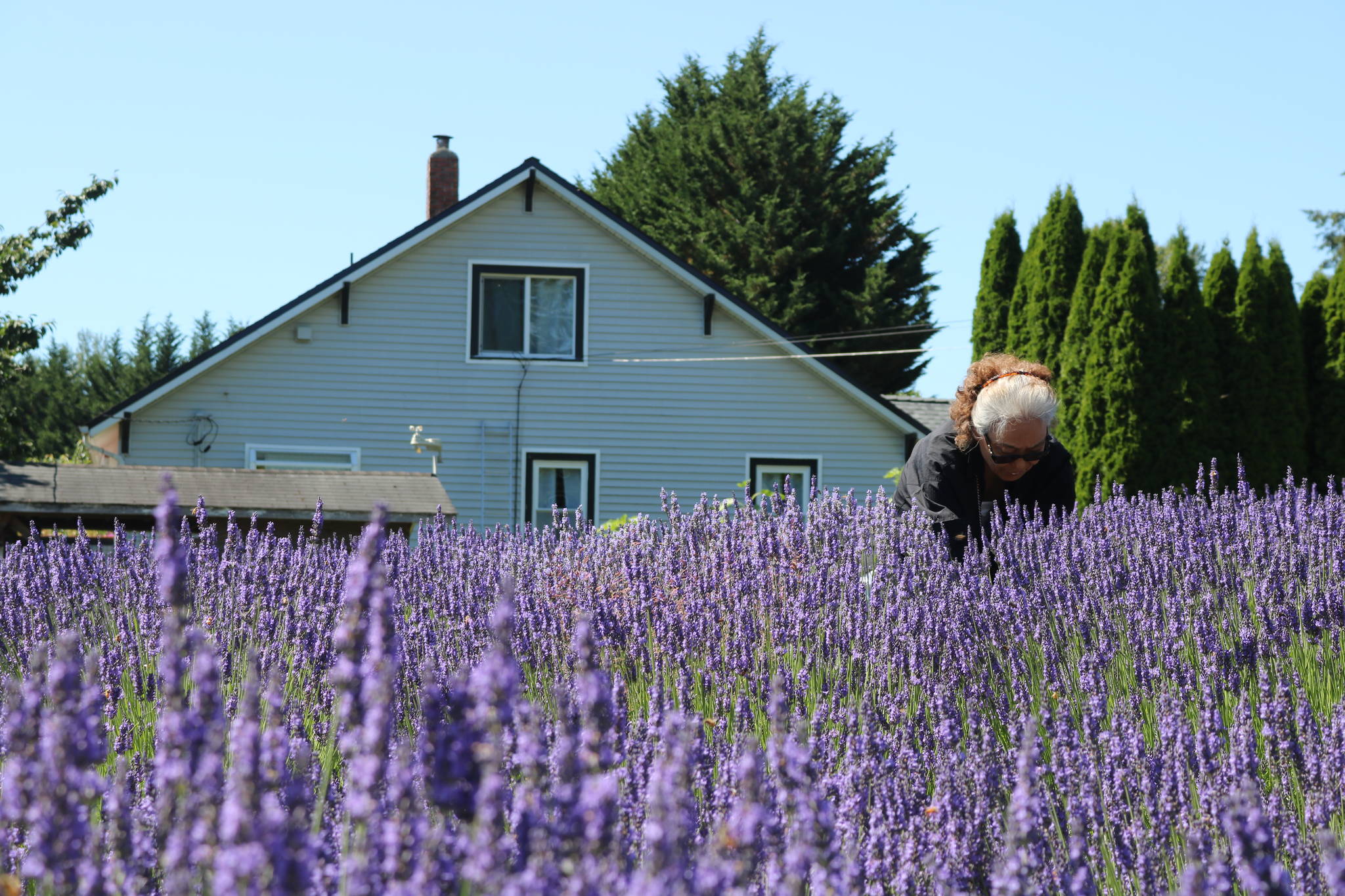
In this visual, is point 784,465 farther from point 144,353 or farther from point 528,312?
point 144,353

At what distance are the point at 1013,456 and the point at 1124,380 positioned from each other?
12.1m

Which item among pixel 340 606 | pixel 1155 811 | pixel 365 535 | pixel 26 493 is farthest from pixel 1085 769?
pixel 26 493

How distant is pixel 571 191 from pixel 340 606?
1499 centimetres

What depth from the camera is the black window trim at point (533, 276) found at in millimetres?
18453

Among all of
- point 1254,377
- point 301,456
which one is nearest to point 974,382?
point 1254,377

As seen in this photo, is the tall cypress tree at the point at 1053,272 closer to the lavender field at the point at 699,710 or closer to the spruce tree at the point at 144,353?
the lavender field at the point at 699,710

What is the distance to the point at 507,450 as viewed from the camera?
722 inches

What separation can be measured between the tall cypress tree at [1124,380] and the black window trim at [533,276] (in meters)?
7.14

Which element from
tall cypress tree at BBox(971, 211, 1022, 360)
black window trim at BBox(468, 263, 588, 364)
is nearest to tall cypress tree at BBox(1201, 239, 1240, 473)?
tall cypress tree at BBox(971, 211, 1022, 360)

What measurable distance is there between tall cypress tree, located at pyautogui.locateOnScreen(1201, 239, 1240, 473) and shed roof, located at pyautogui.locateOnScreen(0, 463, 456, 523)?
11174 mm

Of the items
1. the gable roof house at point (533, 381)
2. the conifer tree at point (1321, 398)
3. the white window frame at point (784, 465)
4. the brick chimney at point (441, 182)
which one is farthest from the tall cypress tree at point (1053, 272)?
the brick chimney at point (441, 182)

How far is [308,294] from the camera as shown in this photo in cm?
1786

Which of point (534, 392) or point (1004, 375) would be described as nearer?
point (1004, 375)

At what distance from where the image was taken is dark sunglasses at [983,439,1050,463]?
18.1 feet
